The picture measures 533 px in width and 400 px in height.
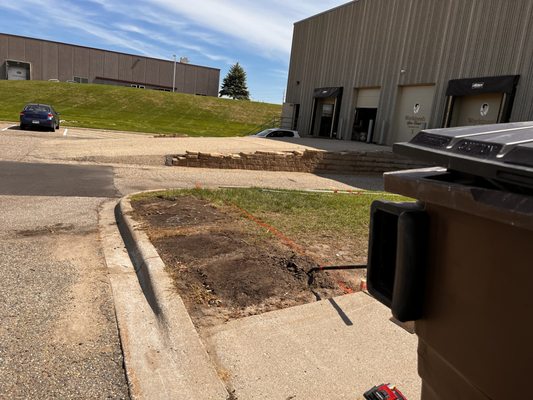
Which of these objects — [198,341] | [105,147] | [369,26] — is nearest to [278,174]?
[105,147]

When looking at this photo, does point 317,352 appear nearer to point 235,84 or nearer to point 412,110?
point 412,110

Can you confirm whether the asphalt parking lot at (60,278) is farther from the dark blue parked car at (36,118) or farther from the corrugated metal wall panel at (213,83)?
the corrugated metal wall panel at (213,83)

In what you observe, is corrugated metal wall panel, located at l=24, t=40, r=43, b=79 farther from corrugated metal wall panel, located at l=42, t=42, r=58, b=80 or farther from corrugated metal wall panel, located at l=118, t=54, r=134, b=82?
corrugated metal wall panel, located at l=118, t=54, r=134, b=82

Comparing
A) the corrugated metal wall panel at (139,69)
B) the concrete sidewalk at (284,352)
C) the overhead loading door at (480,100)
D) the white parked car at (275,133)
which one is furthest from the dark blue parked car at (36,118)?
the corrugated metal wall panel at (139,69)

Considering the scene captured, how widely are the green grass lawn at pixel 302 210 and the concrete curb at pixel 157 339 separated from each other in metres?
2.14

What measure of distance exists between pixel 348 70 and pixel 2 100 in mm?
33929

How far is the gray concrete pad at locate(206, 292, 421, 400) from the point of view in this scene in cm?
277

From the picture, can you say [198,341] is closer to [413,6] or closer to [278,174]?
[278,174]

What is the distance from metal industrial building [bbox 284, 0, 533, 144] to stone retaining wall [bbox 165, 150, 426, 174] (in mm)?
5056

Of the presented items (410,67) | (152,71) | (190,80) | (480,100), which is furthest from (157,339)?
(190,80)

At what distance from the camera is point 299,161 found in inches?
596

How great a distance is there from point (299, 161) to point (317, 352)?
12284 millimetres

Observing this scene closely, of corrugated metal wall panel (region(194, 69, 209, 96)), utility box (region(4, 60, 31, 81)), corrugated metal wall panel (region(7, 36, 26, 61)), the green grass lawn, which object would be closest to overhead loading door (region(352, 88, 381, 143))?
the green grass lawn

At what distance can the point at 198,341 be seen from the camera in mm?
3145
